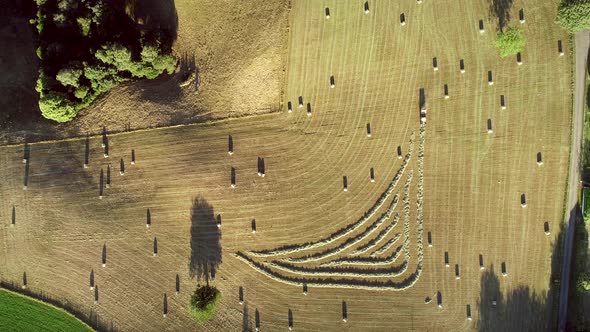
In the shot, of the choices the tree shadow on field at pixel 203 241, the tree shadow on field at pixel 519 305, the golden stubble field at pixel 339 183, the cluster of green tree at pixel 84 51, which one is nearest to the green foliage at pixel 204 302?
the golden stubble field at pixel 339 183

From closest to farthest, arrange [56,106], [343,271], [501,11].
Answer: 1. [501,11]
2. [56,106]
3. [343,271]

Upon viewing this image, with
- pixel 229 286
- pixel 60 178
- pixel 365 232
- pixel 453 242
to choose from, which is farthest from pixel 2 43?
pixel 453 242

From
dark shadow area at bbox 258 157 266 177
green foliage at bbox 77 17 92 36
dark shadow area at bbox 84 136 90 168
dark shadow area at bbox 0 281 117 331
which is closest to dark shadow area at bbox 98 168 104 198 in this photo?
dark shadow area at bbox 84 136 90 168

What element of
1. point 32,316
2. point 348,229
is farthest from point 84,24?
point 348,229

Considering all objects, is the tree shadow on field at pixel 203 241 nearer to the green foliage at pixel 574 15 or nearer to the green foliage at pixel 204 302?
the green foliage at pixel 204 302

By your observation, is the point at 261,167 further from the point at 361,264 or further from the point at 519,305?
the point at 519,305
